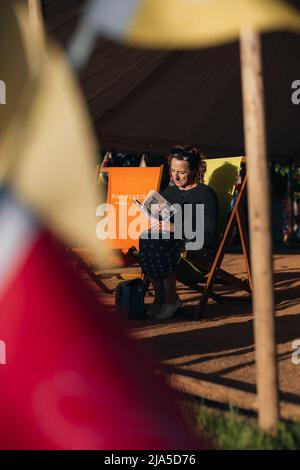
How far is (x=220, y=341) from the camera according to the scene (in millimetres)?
3039

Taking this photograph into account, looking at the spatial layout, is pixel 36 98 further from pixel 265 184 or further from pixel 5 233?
pixel 265 184

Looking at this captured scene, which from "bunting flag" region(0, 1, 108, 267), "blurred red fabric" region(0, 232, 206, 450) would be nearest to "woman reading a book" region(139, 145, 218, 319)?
"bunting flag" region(0, 1, 108, 267)

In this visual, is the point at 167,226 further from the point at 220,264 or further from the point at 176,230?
the point at 220,264

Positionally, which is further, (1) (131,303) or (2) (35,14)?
(1) (131,303)

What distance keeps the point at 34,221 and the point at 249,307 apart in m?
2.97

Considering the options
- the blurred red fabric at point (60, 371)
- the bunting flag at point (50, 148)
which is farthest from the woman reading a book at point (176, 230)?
the blurred red fabric at point (60, 371)

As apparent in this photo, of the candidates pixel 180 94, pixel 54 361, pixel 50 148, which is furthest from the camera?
pixel 180 94

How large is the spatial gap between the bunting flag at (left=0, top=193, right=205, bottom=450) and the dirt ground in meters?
0.92

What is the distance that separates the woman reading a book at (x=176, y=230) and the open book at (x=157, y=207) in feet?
0.19

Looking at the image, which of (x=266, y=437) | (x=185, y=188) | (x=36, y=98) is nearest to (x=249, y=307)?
(x=185, y=188)

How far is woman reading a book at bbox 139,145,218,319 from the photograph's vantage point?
12.5 feet

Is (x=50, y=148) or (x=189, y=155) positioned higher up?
(x=189, y=155)

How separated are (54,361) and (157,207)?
274cm

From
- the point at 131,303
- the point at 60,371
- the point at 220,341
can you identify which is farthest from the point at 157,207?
the point at 60,371
